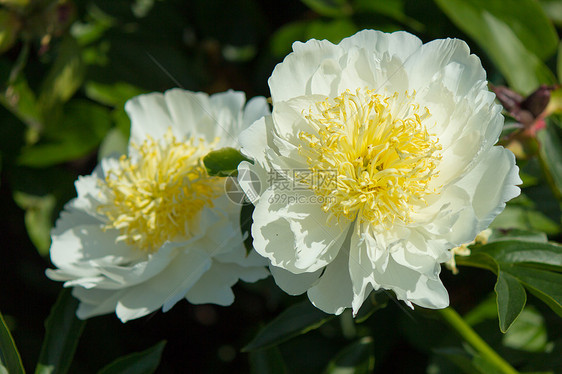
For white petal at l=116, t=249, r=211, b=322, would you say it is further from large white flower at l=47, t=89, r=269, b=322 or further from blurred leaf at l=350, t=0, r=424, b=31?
blurred leaf at l=350, t=0, r=424, b=31

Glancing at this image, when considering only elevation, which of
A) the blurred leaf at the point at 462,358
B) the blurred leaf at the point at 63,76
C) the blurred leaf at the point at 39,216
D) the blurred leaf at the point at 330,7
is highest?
the blurred leaf at the point at 330,7

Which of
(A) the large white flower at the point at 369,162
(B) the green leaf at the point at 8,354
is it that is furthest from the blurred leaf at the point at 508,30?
(B) the green leaf at the point at 8,354

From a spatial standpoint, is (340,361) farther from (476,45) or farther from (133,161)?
(476,45)

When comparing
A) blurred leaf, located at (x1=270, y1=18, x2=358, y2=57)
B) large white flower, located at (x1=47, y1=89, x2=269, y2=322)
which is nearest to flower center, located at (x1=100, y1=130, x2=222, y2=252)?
large white flower, located at (x1=47, y1=89, x2=269, y2=322)

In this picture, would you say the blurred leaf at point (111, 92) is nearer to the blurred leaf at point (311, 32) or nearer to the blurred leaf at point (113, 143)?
the blurred leaf at point (113, 143)

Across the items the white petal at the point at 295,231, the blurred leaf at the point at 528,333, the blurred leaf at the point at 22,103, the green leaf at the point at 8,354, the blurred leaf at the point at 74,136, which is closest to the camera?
the white petal at the point at 295,231
